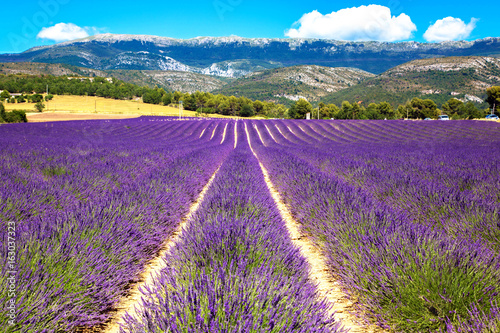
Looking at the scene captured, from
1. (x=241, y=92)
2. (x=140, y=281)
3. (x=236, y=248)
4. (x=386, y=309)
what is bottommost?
(x=140, y=281)

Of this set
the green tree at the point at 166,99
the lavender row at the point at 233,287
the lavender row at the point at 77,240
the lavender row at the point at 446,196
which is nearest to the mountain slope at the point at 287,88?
the green tree at the point at 166,99

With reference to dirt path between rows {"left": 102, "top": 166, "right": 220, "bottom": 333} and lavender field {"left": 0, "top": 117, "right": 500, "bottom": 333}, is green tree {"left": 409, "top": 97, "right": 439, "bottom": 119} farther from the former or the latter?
dirt path between rows {"left": 102, "top": 166, "right": 220, "bottom": 333}

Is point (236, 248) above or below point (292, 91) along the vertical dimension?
below

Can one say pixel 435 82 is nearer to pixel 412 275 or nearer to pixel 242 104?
pixel 242 104

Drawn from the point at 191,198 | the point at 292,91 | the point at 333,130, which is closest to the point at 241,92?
the point at 292,91

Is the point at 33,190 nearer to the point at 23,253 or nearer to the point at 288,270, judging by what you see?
the point at 23,253

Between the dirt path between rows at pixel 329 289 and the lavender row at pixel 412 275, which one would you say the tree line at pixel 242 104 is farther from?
the lavender row at pixel 412 275

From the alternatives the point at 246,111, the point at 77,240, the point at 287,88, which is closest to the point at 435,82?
the point at 287,88
